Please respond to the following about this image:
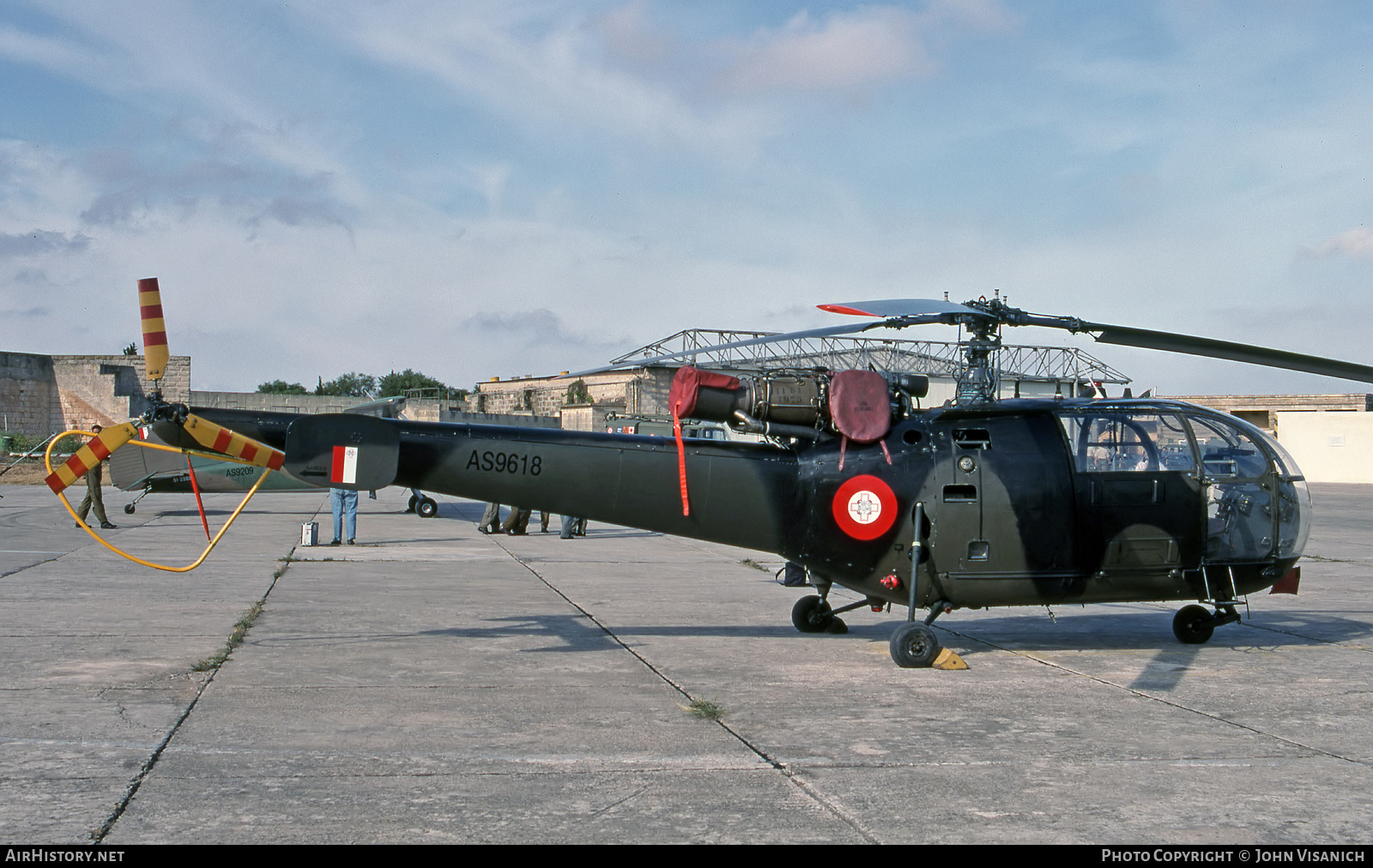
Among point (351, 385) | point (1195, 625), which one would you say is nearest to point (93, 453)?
point (1195, 625)

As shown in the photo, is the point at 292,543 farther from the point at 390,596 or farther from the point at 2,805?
the point at 2,805

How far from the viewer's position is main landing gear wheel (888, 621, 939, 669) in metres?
8.51

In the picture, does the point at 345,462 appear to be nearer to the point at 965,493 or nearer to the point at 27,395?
the point at 965,493

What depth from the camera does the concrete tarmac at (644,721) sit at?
15.9ft

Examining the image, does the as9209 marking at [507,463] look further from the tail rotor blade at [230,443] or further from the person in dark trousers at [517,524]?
the person in dark trousers at [517,524]

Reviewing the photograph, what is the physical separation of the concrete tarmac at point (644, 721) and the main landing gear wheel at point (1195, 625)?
0.39 feet

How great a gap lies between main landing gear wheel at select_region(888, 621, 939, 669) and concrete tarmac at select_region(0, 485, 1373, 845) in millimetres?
131

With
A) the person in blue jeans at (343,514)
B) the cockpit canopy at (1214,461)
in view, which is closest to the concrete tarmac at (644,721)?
the cockpit canopy at (1214,461)

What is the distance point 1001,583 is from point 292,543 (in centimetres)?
1404

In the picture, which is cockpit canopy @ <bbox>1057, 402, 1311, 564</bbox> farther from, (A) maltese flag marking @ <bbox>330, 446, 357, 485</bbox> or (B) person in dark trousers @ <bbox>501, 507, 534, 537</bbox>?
(B) person in dark trousers @ <bbox>501, 507, 534, 537</bbox>

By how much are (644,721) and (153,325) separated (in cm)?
471

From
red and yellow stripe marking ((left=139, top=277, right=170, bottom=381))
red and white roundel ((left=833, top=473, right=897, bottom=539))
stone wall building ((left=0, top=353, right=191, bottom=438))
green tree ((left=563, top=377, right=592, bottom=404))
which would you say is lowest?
red and white roundel ((left=833, top=473, right=897, bottom=539))

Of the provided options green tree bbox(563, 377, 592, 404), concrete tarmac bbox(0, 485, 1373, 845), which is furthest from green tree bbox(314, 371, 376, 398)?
concrete tarmac bbox(0, 485, 1373, 845)
